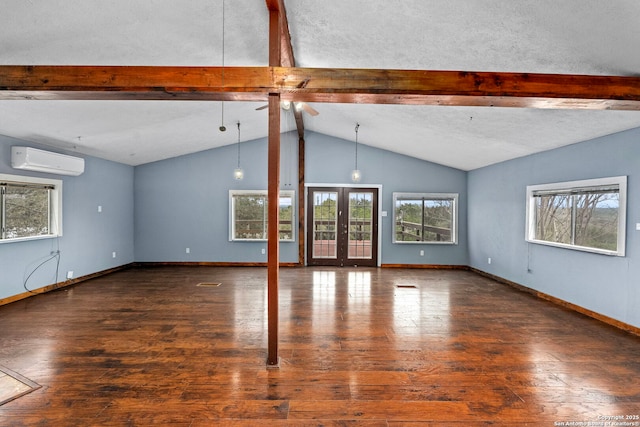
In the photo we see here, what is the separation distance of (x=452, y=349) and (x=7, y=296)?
6210 millimetres

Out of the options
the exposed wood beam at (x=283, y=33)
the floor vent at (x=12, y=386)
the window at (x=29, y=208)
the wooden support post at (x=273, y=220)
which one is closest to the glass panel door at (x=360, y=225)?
the exposed wood beam at (x=283, y=33)

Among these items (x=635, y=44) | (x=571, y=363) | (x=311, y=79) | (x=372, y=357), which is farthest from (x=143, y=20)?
(x=571, y=363)

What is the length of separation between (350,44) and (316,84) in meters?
1.10

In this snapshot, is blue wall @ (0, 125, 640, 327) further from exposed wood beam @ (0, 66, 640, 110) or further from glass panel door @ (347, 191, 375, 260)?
exposed wood beam @ (0, 66, 640, 110)

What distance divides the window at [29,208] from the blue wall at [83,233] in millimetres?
110

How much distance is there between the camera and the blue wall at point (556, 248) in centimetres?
371

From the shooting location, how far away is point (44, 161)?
16.0 feet

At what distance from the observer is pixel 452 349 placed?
3152 millimetres

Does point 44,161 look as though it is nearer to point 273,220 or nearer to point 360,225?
point 273,220

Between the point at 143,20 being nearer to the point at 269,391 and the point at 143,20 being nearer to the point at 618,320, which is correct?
the point at 269,391

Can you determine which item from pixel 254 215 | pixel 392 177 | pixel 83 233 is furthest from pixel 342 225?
pixel 83 233

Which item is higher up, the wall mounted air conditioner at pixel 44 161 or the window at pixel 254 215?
the wall mounted air conditioner at pixel 44 161

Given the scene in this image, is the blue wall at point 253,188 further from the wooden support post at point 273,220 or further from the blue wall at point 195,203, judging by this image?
the wooden support post at point 273,220

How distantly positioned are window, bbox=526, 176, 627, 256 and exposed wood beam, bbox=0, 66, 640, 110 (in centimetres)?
175
